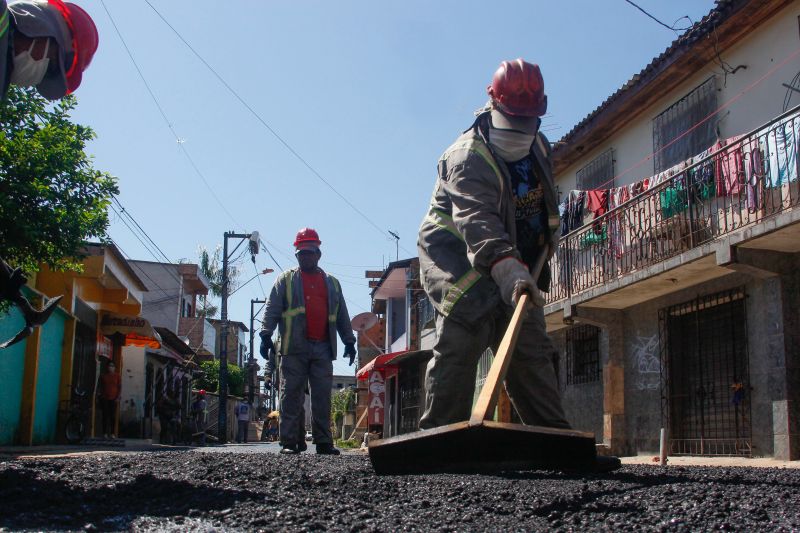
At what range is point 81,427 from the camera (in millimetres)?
15070

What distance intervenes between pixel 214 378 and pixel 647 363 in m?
35.4

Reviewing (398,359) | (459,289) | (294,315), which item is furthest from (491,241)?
(398,359)

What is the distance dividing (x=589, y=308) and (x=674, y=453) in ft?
9.85

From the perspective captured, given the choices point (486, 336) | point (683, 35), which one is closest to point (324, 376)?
point (486, 336)

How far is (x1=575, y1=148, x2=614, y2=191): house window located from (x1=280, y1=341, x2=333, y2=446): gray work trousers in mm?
9157

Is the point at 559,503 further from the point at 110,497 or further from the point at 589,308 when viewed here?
the point at 589,308

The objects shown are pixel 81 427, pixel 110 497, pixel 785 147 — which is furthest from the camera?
pixel 81 427

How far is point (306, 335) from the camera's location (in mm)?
7469

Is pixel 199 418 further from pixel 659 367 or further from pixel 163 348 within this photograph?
pixel 659 367

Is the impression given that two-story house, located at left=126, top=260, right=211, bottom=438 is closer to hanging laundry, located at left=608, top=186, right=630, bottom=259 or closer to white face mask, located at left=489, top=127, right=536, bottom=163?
hanging laundry, located at left=608, top=186, right=630, bottom=259

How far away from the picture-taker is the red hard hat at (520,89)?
13.4 ft

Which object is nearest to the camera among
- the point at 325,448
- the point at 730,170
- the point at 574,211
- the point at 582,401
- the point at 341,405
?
the point at 325,448

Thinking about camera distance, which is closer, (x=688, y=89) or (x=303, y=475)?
(x=303, y=475)

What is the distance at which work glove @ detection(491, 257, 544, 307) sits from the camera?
3.45 meters
